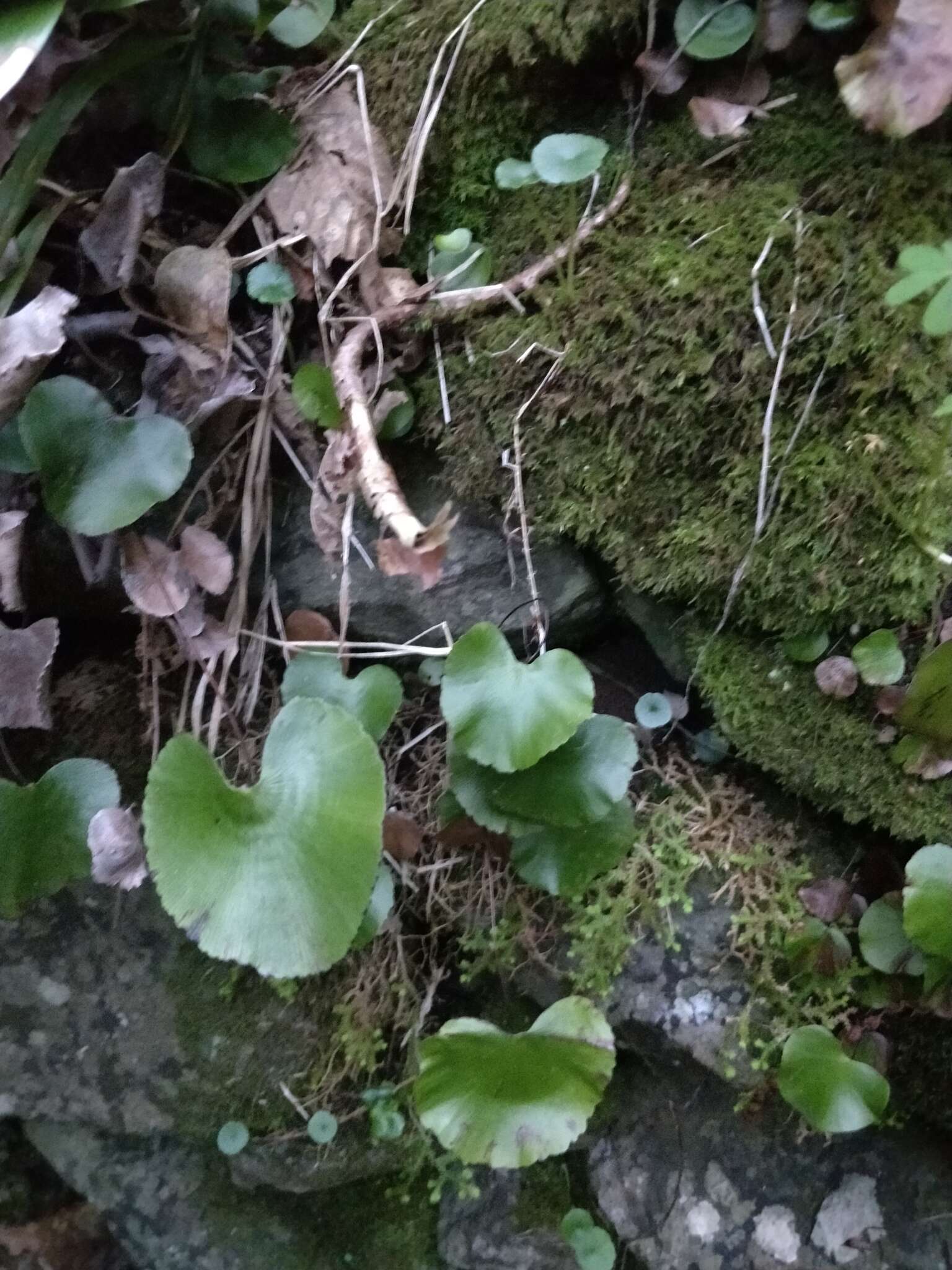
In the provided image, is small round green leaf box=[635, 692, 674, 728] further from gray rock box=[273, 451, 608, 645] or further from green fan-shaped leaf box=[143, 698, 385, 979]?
green fan-shaped leaf box=[143, 698, 385, 979]

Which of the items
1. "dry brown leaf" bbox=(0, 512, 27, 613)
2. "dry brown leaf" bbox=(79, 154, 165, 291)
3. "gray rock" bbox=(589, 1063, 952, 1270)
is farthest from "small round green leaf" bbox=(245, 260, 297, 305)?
"gray rock" bbox=(589, 1063, 952, 1270)

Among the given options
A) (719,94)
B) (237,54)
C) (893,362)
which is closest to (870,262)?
(893,362)

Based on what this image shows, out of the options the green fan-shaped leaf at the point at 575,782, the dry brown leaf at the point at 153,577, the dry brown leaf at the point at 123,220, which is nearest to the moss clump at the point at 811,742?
the green fan-shaped leaf at the point at 575,782

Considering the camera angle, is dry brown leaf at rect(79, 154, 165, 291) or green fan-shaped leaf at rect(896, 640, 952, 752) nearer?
green fan-shaped leaf at rect(896, 640, 952, 752)

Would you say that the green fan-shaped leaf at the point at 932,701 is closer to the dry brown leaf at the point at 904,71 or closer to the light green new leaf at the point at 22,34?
Result: the dry brown leaf at the point at 904,71

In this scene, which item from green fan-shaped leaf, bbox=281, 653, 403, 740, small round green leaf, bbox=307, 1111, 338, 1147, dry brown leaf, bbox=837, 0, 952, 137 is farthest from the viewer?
small round green leaf, bbox=307, 1111, 338, 1147

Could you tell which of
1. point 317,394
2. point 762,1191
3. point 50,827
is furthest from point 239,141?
point 762,1191

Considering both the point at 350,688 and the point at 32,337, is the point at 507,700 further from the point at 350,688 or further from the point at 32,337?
the point at 32,337
